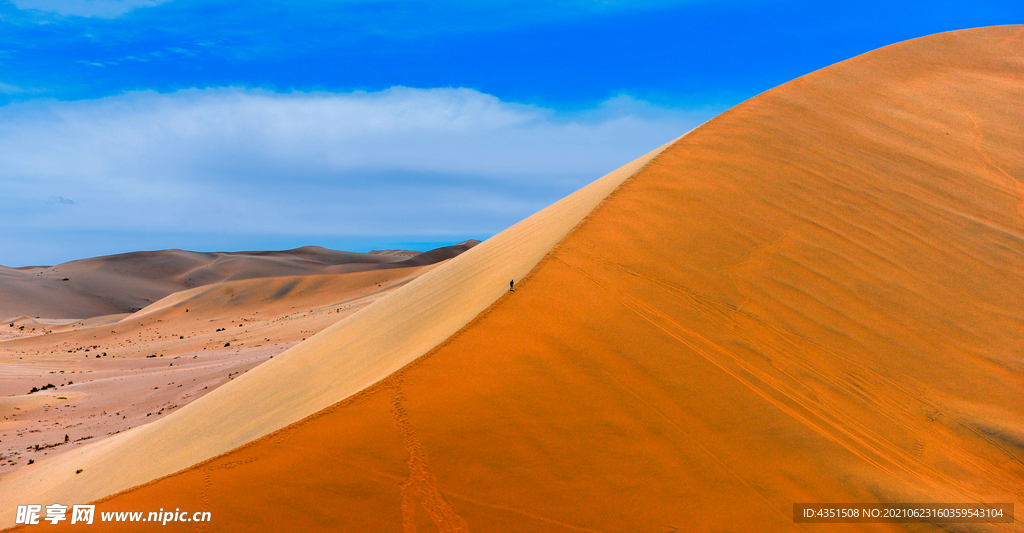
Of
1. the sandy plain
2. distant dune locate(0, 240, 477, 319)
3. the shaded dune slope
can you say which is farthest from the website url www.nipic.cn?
distant dune locate(0, 240, 477, 319)

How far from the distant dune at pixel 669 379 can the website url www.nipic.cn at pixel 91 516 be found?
6 centimetres

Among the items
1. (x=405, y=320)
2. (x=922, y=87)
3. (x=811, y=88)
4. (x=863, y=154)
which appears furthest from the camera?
(x=922, y=87)

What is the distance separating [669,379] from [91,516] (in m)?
4.43

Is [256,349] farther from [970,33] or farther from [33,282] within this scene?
[33,282]

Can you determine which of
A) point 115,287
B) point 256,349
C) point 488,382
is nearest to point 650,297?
point 488,382

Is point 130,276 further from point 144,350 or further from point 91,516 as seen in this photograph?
point 91,516

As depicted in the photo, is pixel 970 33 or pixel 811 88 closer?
pixel 811 88

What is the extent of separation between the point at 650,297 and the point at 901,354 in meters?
2.44

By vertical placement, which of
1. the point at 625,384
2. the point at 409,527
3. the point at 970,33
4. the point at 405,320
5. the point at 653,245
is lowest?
the point at 409,527

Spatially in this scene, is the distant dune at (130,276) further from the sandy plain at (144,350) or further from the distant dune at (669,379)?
the distant dune at (669,379)

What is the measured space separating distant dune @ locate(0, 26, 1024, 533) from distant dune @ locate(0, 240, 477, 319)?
47889 millimetres

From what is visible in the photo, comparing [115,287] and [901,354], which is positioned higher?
[115,287]

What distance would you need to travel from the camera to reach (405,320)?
677 centimetres

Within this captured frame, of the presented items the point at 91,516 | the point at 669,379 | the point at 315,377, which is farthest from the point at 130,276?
the point at 669,379
